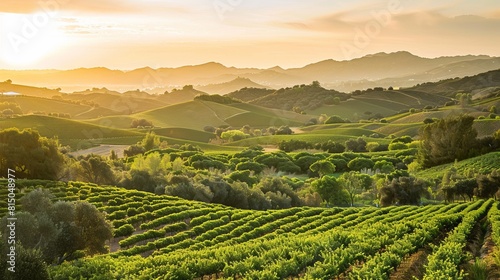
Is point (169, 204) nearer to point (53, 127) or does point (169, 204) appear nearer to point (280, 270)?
point (280, 270)

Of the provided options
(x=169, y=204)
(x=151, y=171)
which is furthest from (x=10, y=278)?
(x=151, y=171)

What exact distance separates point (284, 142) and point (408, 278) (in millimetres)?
125019

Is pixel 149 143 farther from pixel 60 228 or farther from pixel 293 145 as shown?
pixel 60 228

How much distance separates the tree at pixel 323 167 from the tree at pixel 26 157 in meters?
50.8

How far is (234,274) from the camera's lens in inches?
987

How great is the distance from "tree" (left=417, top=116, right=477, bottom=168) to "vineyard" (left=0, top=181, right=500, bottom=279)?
164 ft

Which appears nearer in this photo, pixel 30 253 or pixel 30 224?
pixel 30 253

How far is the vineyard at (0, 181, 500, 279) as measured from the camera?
79.0 feet

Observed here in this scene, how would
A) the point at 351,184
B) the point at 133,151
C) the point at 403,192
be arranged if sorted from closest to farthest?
1. the point at 403,192
2. the point at 351,184
3. the point at 133,151

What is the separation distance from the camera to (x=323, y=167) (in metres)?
97.9

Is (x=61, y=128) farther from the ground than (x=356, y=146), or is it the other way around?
(x=61, y=128)

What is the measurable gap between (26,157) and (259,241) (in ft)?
138

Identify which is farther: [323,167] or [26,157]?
[323,167]

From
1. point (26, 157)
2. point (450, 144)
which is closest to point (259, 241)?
point (26, 157)
